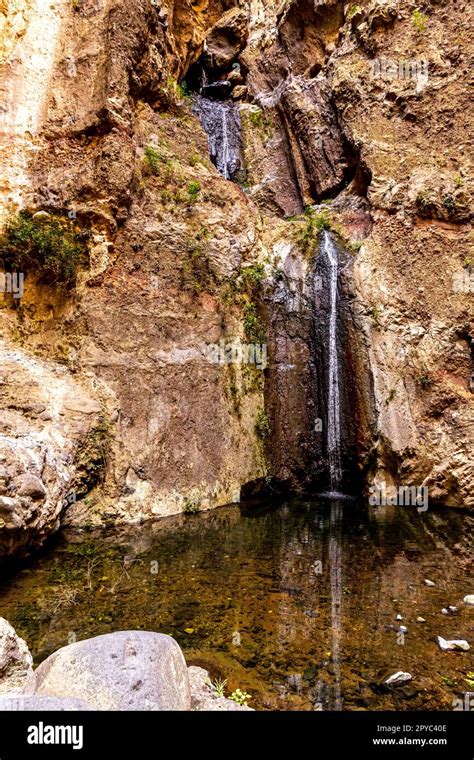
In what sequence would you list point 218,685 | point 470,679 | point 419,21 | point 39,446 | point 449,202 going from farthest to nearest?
point 419,21 → point 449,202 → point 39,446 → point 470,679 → point 218,685

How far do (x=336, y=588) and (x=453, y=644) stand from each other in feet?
5.51

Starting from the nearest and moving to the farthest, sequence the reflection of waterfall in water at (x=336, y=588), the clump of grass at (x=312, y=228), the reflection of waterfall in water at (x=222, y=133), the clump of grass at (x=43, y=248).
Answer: the reflection of waterfall in water at (x=336, y=588) < the clump of grass at (x=43, y=248) < the clump of grass at (x=312, y=228) < the reflection of waterfall in water at (x=222, y=133)

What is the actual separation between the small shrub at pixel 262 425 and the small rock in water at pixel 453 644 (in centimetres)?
704

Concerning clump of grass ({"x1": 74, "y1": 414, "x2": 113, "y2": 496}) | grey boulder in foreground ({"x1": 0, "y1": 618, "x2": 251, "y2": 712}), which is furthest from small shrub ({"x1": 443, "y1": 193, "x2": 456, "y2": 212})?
grey boulder in foreground ({"x1": 0, "y1": 618, "x2": 251, "y2": 712})

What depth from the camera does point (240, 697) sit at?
382cm

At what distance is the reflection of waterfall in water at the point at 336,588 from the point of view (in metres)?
4.14

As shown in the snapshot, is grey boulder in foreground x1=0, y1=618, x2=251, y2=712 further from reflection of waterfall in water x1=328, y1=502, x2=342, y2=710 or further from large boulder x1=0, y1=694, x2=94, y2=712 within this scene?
reflection of waterfall in water x1=328, y1=502, x2=342, y2=710

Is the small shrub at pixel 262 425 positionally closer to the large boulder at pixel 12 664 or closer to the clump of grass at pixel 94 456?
the clump of grass at pixel 94 456

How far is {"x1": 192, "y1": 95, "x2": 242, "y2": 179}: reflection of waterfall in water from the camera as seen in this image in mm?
18766

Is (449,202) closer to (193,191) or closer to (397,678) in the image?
(193,191)

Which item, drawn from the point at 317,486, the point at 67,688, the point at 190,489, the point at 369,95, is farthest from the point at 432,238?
the point at 67,688

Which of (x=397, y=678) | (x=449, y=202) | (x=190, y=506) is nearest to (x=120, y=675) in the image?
(x=397, y=678)

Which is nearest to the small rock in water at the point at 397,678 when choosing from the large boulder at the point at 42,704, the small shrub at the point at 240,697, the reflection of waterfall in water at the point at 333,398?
the small shrub at the point at 240,697

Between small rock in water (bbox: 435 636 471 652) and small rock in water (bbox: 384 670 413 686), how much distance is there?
0.70m
